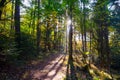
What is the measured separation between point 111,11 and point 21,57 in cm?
1126

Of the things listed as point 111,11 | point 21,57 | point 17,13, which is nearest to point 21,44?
point 21,57

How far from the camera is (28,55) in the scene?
17.5 m

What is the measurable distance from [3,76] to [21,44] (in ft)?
19.7

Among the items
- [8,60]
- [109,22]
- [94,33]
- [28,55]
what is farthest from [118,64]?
[8,60]

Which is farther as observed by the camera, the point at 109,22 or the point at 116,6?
the point at 109,22

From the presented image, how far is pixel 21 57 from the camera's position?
52.1 ft

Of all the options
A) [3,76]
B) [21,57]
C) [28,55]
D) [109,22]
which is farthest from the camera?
[109,22]

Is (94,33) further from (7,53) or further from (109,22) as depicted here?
(7,53)

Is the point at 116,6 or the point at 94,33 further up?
the point at 116,6

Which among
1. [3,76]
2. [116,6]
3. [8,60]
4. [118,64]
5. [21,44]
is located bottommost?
[118,64]

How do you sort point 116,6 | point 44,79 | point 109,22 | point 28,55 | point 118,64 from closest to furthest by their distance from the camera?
point 44,79 < point 28,55 < point 116,6 < point 109,22 < point 118,64

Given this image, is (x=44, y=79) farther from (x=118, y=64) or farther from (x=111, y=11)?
(x=118, y=64)

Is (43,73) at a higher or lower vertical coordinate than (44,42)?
lower

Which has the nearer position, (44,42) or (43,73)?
(43,73)
